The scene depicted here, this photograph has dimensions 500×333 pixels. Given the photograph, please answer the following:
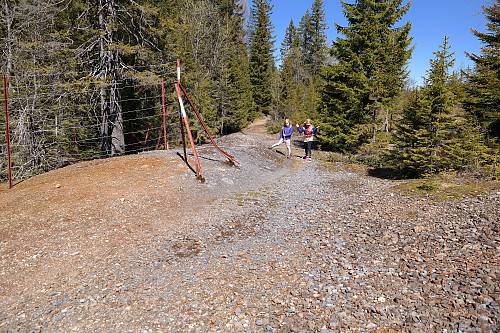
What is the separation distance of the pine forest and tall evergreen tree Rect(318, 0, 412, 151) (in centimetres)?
7

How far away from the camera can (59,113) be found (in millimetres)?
13062

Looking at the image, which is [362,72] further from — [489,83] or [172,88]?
[172,88]

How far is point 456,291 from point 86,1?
17061mm

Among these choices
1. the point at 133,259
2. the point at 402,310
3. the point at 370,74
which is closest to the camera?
the point at 402,310

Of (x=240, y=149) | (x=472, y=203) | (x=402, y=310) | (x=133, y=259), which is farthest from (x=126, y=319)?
(x=240, y=149)

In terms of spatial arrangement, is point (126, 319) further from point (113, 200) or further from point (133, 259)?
point (113, 200)

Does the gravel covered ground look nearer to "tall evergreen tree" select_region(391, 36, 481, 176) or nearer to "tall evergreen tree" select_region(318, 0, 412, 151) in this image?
"tall evergreen tree" select_region(391, 36, 481, 176)

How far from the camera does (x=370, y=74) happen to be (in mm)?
15906

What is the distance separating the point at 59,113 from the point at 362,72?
1569 centimetres

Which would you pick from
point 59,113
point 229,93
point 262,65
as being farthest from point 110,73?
point 262,65

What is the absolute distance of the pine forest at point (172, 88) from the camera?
9.76 meters

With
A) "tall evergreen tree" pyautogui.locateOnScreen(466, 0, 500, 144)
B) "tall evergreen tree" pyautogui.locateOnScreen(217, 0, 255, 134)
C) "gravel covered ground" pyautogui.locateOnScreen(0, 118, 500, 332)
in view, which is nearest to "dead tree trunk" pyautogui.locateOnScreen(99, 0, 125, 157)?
"gravel covered ground" pyautogui.locateOnScreen(0, 118, 500, 332)

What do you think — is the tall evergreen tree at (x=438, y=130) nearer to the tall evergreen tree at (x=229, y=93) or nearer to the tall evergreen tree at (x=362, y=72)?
the tall evergreen tree at (x=362, y=72)

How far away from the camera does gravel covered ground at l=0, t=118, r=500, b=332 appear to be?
3.61 meters
